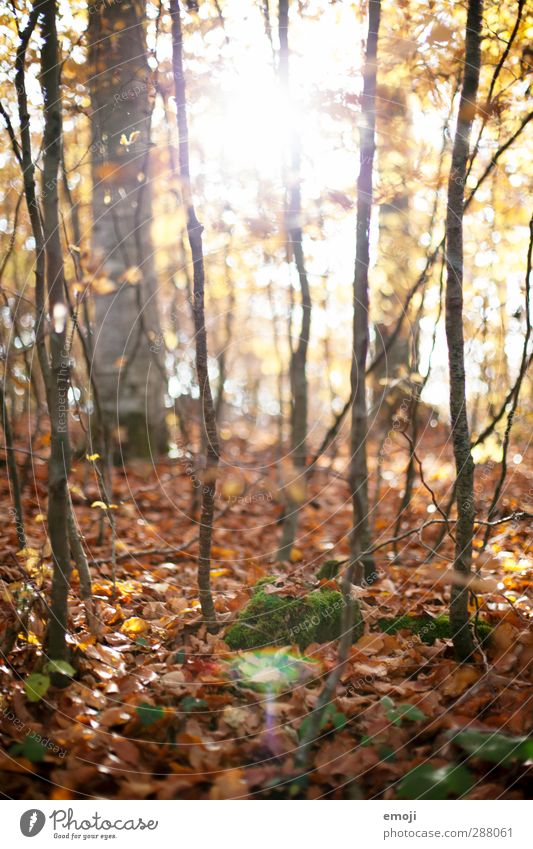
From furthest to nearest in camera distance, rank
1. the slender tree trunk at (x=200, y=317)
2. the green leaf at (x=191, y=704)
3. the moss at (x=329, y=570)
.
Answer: the moss at (x=329, y=570) < the slender tree trunk at (x=200, y=317) < the green leaf at (x=191, y=704)

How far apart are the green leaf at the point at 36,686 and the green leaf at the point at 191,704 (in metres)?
0.57

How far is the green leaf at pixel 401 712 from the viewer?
2486 mm

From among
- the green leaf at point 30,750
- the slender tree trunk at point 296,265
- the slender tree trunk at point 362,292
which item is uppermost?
the slender tree trunk at point 296,265

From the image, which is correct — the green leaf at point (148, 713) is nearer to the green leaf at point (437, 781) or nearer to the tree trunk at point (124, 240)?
the green leaf at point (437, 781)

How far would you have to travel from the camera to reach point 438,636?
10.1ft

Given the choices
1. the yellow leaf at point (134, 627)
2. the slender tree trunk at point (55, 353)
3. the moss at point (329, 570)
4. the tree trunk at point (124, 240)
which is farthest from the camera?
the tree trunk at point (124, 240)

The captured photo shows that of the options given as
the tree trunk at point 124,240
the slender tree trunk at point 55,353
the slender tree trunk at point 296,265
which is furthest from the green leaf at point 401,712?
the tree trunk at point 124,240

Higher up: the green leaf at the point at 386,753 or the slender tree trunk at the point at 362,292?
the slender tree trunk at the point at 362,292

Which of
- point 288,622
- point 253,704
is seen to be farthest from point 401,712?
point 288,622

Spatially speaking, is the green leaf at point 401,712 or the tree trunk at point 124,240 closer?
the green leaf at point 401,712

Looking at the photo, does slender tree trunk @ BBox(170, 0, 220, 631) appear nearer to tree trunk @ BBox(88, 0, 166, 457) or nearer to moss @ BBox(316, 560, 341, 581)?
moss @ BBox(316, 560, 341, 581)

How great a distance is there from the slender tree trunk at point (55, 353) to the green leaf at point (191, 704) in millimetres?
575

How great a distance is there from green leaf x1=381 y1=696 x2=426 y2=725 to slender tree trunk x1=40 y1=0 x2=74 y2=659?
1396 mm

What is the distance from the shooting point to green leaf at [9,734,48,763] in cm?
237
